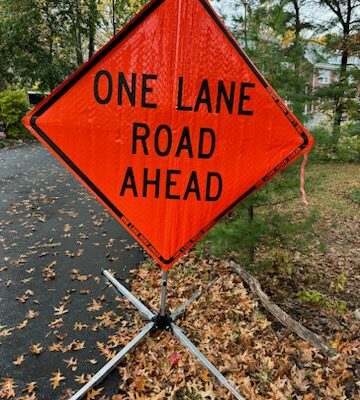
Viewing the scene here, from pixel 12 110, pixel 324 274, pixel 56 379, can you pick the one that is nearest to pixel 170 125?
pixel 56 379

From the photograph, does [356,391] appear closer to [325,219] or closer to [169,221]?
[169,221]

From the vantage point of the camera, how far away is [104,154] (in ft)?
7.45

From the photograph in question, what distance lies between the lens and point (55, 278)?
446 centimetres

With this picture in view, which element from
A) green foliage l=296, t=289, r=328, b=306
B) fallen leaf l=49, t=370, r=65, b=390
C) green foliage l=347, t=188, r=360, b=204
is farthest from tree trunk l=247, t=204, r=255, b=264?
green foliage l=347, t=188, r=360, b=204

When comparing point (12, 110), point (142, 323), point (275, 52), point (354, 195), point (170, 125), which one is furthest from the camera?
point (12, 110)

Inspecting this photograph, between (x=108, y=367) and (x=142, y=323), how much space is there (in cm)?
76

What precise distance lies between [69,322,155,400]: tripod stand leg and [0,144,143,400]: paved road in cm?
9

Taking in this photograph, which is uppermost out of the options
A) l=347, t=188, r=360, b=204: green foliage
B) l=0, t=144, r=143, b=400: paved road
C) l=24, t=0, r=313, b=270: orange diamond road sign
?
l=24, t=0, r=313, b=270: orange diamond road sign

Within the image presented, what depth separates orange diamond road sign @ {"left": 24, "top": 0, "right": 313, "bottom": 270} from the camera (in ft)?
6.89

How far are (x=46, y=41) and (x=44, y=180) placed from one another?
1162 centimetres

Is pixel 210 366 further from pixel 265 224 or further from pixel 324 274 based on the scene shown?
pixel 324 274

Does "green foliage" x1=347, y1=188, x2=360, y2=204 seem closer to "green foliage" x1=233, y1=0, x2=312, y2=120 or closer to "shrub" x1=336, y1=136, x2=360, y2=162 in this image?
"shrub" x1=336, y1=136, x2=360, y2=162

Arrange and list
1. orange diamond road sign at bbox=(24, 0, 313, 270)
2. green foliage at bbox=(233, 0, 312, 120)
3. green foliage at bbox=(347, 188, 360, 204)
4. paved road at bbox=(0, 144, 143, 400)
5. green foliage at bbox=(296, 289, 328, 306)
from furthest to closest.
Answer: green foliage at bbox=(347, 188, 360, 204)
green foliage at bbox=(296, 289, 328, 306)
green foliage at bbox=(233, 0, 312, 120)
paved road at bbox=(0, 144, 143, 400)
orange diamond road sign at bbox=(24, 0, 313, 270)

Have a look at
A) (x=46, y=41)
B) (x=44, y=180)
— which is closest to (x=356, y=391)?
(x=44, y=180)
